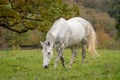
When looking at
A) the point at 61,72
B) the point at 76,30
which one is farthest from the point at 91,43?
the point at 61,72

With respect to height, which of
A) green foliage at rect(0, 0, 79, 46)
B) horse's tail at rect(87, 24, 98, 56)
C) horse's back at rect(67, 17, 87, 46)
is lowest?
horse's tail at rect(87, 24, 98, 56)

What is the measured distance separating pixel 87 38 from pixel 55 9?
319cm

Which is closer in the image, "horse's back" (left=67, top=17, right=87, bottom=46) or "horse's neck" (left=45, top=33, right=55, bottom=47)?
"horse's neck" (left=45, top=33, right=55, bottom=47)

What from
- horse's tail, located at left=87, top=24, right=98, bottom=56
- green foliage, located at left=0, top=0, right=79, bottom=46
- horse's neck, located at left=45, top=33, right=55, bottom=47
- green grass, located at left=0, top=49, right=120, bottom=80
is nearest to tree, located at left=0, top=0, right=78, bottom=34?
green foliage, located at left=0, top=0, right=79, bottom=46

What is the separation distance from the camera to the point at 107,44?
55.9 metres

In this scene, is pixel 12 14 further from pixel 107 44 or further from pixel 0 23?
pixel 107 44

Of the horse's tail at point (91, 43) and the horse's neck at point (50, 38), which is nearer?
the horse's neck at point (50, 38)

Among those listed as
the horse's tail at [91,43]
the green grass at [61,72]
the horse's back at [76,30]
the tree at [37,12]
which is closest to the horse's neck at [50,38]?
the tree at [37,12]

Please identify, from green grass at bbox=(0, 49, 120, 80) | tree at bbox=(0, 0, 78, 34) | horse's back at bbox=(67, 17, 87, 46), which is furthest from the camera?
horse's back at bbox=(67, 17, 87, 46)

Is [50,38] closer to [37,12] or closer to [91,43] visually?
[37,12]

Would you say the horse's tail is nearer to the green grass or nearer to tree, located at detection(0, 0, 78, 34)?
the green grass

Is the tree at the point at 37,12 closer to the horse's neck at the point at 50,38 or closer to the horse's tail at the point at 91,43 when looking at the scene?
the horse's neck at the point at 50,38

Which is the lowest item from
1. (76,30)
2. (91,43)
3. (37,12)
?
(91,43)

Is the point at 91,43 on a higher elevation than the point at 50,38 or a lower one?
lower
